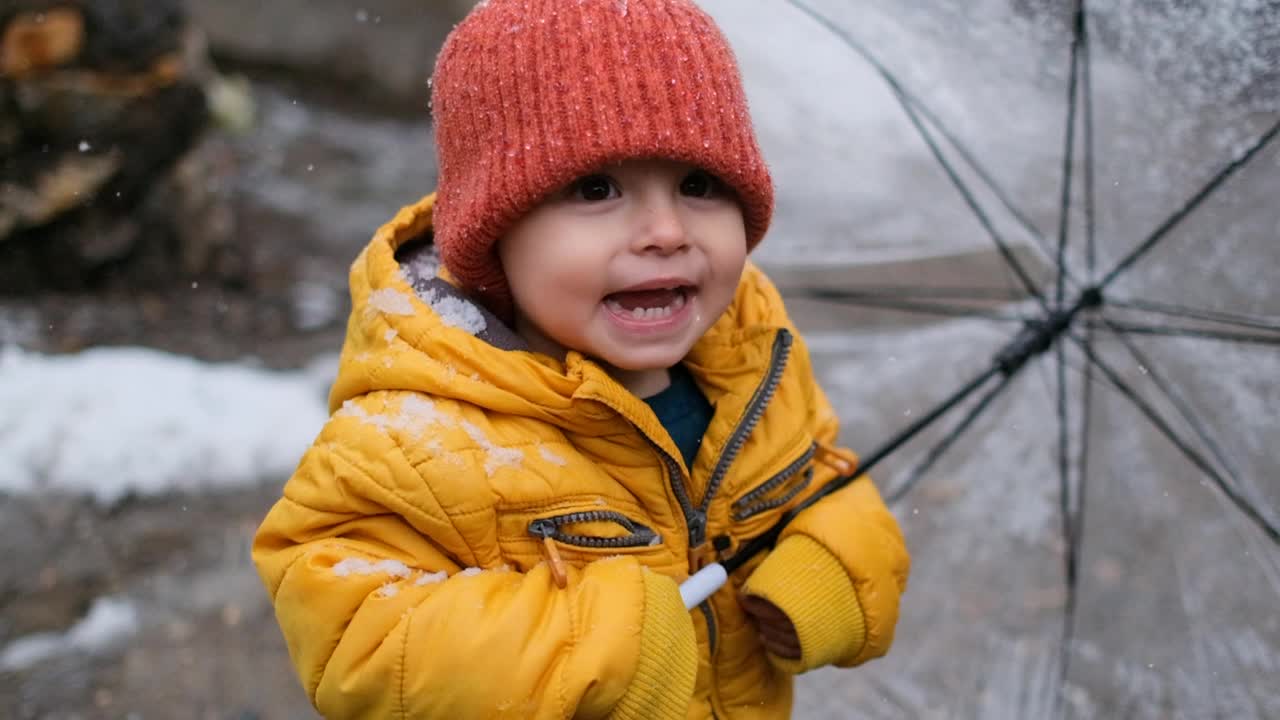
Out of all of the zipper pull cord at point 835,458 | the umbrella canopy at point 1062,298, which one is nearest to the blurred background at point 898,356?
the umbrella canopy at point 1062,298

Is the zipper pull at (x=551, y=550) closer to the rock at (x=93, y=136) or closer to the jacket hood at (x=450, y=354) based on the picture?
the jacket hood at (x=450, y=354)

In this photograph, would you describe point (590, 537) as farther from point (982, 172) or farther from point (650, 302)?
point (982, 172)

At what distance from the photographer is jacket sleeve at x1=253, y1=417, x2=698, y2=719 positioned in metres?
1.25

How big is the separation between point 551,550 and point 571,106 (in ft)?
1.76

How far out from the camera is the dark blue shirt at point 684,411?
1.61m

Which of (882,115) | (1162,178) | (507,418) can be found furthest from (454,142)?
(1162,178)

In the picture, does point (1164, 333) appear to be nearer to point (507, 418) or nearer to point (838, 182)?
point (838, 182)

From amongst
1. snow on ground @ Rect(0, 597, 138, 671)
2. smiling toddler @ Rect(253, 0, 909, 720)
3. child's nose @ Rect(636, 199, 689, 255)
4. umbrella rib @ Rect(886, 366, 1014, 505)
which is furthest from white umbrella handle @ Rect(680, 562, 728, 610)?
snow on ground @ Rect(0, 597, 138, 671)

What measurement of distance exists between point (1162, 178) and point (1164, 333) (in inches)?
10.7

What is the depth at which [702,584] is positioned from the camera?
4.88 feet

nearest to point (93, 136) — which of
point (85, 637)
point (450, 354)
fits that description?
point (85, 637)

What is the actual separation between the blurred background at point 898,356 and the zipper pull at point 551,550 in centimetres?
102

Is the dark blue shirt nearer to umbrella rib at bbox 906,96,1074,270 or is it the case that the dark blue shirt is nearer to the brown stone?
umbrella rib at bbox 906,96,1074,270

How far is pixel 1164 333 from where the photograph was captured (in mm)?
1882
